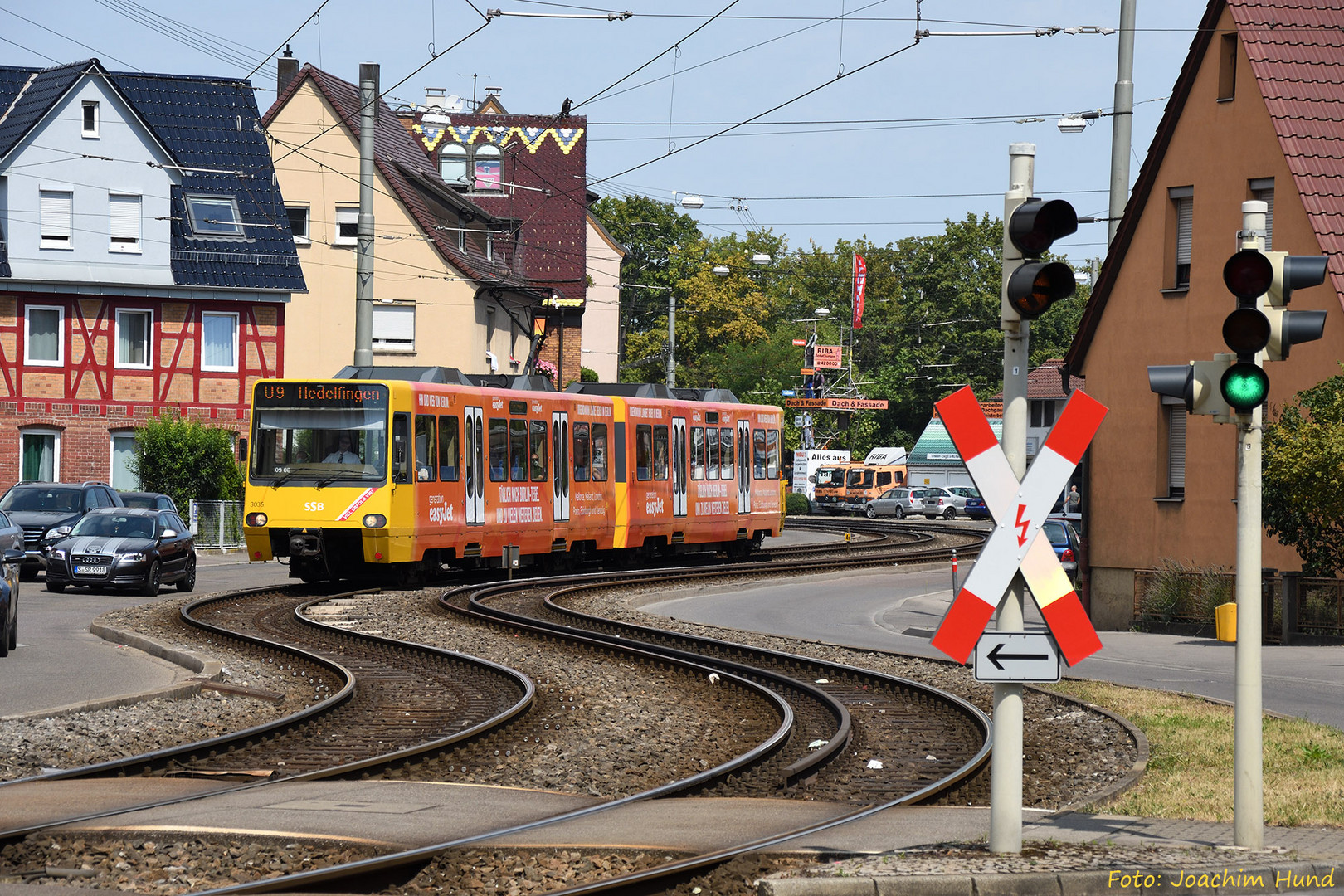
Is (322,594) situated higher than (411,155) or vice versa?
(411,155)

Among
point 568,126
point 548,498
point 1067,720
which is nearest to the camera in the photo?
point 1067,720

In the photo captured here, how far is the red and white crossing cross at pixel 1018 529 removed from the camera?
736 cm

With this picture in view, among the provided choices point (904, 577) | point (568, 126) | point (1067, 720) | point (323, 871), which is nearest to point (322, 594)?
point (904, 577)

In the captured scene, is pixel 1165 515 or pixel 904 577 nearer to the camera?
pixel 1165 515

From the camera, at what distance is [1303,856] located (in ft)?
26.4

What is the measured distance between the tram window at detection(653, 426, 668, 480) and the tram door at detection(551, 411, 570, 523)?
10.8 ft

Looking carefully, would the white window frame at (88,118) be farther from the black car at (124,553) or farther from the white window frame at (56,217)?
the black car at (124,553)

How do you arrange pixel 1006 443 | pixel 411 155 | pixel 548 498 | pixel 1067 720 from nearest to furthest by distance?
pixel 1006 443, pixel 1067 720, pixel 548 498, pixel 411 155

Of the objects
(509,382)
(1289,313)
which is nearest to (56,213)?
(509,382)

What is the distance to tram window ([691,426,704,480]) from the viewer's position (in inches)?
1428

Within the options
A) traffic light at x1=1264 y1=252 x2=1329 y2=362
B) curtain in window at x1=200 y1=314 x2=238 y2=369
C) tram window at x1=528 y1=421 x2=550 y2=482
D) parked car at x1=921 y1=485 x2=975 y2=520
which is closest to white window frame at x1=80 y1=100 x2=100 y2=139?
curtain in window at x1=200 y1=314 x2=238 y2=369

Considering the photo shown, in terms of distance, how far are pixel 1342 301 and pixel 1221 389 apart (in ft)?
51.8

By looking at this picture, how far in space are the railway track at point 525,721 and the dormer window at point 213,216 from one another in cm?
2558

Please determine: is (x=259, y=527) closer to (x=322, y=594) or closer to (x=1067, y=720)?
(x=322, y=594)
